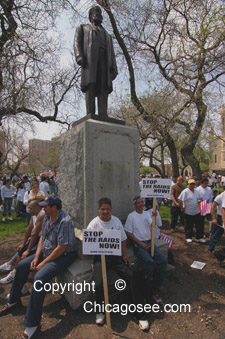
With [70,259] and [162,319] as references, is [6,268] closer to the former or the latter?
[70,259]

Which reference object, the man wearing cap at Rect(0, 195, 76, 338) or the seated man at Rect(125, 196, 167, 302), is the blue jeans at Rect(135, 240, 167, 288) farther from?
the man wearing cap at Rect(0, 195, 76, 338)

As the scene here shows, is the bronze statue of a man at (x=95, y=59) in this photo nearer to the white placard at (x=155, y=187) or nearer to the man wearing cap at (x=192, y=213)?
the white placard at (x=155, y=187)

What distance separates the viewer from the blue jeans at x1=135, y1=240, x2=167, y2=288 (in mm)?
3221

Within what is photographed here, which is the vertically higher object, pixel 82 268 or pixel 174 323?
pixel 82 268

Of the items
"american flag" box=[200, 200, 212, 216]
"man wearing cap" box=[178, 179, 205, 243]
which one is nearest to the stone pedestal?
"man wearing cap" box=[178, 179, 205, 243]

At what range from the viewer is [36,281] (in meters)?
2.76

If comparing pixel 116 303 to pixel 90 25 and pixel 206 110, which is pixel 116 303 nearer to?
pixel 90 25

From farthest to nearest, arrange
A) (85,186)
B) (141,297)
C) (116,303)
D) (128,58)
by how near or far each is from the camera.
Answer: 1. (128,58)
2. (85,186)
3. (116,303)
4. (141,297)

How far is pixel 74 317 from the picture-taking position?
9.53ft

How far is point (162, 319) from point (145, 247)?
990mm

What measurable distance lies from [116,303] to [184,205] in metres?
3.86

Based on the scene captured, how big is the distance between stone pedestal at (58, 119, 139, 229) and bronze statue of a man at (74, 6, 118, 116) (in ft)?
2.05

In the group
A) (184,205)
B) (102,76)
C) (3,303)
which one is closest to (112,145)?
(102,76)

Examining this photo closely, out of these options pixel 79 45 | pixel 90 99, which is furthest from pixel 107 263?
pixel 79 45
